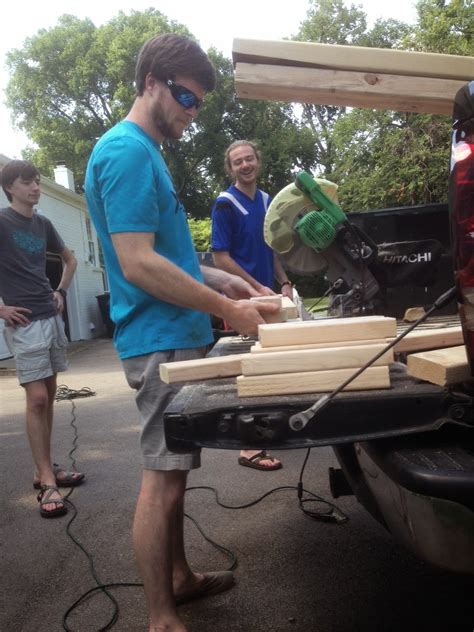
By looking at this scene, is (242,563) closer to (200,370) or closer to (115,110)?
(200,370)

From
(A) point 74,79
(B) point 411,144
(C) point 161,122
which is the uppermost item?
(A) point 74,79

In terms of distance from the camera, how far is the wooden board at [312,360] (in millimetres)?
1604

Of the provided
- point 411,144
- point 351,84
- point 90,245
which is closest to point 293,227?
point 351,84

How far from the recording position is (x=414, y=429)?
1.45 metres

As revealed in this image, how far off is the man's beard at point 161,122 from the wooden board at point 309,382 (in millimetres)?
1113

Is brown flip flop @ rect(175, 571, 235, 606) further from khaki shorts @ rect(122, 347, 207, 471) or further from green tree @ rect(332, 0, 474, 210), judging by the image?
green tree @ rect(332, 0, 474, 210)

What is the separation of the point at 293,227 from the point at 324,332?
1841 mm

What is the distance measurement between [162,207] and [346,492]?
148 cm

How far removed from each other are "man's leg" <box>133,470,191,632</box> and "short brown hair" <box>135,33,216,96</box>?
144 cm

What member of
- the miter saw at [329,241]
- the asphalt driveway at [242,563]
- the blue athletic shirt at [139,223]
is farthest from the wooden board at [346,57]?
the asphalt driveway at [242,563]

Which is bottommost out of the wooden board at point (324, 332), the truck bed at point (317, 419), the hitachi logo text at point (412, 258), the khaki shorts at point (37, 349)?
the khaki shorts at point (37, 349)

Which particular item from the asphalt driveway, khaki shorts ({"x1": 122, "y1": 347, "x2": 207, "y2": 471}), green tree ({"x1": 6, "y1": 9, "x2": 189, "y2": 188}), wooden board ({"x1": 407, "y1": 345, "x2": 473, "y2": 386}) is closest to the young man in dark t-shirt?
the asphalt driveway

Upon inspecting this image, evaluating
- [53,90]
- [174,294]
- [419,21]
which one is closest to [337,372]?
[174,294]

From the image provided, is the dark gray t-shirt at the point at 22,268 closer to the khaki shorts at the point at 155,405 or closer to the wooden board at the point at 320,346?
the khaki shorts at the point at 155,405
